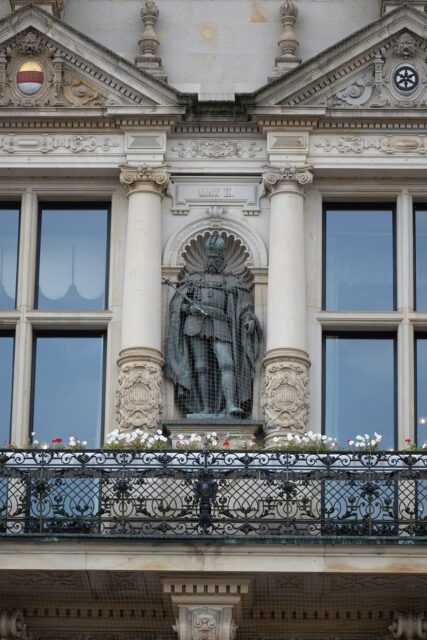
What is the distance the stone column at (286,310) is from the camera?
68.7ft

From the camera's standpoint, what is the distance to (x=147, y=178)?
72.2ft

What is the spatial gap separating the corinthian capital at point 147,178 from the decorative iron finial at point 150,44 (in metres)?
1.13

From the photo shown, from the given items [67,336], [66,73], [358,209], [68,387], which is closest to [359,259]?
[358,209]

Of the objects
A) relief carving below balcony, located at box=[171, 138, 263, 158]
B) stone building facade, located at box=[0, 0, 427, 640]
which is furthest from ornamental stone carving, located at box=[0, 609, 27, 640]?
relief carving below balcony, located at box=[171, 138, 263, 158]

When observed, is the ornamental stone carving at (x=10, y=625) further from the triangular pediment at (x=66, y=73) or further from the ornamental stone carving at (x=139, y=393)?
the triangular pediment at (x=66, y=73)

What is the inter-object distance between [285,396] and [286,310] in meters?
0.95

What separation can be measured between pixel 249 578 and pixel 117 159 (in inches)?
220

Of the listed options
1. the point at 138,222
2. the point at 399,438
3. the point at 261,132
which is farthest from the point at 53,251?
the point at 399,438

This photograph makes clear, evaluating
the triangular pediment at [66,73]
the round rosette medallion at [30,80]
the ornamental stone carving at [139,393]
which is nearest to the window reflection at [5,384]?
the ornamental stone carving at [139,393]

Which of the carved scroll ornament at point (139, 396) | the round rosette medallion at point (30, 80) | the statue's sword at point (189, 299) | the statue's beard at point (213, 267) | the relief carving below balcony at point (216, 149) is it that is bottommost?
the carved scroll ornament at point (139, 396)

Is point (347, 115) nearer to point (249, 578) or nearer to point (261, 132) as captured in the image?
point (261, 132)

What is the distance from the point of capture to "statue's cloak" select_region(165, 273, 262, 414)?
21.3 meters

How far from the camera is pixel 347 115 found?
22.2 meters

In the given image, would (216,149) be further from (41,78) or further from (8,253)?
(8,253)
